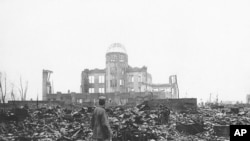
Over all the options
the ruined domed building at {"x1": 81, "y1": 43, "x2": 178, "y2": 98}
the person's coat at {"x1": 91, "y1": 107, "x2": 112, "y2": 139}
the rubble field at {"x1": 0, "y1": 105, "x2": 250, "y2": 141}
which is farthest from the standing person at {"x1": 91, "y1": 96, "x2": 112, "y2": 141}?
the ruined domed building at {"x1": 81, "y1": 43, "x2": 178, "y2": 98}

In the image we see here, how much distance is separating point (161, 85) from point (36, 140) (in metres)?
50.4

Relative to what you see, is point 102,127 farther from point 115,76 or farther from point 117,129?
point 115,76

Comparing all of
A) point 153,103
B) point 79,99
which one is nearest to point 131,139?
point 153,103

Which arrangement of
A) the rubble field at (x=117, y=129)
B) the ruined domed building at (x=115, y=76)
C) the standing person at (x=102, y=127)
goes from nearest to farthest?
the standing person at (x=102, y=127)
the rubble field at (x=117, y=129)
the ruined domed building at (x=115, y=76)

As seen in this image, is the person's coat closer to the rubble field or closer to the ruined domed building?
the rubble field

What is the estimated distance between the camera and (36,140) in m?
10.9

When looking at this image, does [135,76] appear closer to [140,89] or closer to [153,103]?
[140,89]

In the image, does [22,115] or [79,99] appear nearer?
[22,115]

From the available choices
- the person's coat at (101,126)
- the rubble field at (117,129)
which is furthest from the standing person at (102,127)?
the rubble field at (117,129)

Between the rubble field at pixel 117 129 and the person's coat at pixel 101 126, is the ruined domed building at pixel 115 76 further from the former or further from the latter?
the person's coat at pixel 101 126

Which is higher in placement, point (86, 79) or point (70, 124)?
point (86, 79)

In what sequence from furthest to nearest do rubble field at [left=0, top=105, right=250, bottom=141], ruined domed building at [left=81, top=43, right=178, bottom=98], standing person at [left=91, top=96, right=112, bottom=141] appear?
1. ruined domed building at [left=81, top=43, right=178, bottom=98]
2. rubble field at [left=0, top=105, right=250, bottom=141]
3. standing person at [left=91, top=96, right=112, bottom=141]

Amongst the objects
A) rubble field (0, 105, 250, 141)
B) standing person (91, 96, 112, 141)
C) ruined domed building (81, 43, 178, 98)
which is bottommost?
rubble field (0, 105, 250, 141)

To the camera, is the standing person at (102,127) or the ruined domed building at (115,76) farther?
the ruined domed building at (115,76)
